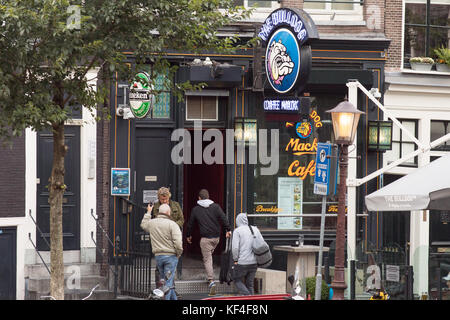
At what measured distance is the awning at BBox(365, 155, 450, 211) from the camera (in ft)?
34.1

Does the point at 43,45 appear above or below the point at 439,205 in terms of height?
above

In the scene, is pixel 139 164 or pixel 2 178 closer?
pixel 2 178

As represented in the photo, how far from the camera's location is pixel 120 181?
16.1 meters

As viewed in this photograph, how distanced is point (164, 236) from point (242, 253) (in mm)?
1640

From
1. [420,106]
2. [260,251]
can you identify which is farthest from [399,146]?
[260,251]

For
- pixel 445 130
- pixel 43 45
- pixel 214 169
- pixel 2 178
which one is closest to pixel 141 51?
pixel 43 45

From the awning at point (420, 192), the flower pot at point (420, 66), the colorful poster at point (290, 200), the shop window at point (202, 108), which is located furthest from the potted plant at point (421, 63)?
the awning at point (420, 192)

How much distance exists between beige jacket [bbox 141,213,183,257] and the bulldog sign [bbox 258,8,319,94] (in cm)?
352

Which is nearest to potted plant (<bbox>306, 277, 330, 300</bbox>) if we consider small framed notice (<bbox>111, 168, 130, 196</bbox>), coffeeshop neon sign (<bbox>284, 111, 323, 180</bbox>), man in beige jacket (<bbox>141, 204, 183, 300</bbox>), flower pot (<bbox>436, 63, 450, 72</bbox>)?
man in beige jacket (<bbox>141, 204, 183, 300</bbox>)

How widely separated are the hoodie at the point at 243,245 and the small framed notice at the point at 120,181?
10.2 feet

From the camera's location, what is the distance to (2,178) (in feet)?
49.4

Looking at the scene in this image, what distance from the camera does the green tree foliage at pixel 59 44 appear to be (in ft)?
33.1
